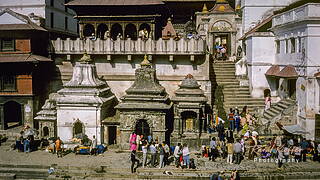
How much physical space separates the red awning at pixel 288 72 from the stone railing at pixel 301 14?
3.34 metres

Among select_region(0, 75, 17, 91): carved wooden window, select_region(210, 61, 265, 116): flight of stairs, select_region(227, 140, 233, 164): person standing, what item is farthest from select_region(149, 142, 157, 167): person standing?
select_region(0, 75, 17, 91): carved wooden window

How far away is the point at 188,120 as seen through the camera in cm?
2527

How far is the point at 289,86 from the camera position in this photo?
2820cm

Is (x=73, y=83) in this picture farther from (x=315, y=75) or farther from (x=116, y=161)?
(x=315, y=75)

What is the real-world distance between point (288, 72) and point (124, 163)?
528 inches

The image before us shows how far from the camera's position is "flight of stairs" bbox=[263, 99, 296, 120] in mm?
26531

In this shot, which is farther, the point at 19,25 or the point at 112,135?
the point at 19,25

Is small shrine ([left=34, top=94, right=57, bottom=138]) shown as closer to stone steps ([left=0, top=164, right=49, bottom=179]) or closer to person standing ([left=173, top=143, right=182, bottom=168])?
stone steps ([left=0, top=164, right=49, bottom=179])

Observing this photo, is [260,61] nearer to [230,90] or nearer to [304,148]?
[230,90]

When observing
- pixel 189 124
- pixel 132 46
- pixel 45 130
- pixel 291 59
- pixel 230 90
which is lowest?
pixel 45 130

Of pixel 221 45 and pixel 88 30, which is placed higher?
pixel 88 30

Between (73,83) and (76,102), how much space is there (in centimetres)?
146

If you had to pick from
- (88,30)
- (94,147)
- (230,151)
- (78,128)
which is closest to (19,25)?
(88,30)

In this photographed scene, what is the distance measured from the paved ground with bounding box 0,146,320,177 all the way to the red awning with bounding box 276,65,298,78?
6.70 m
